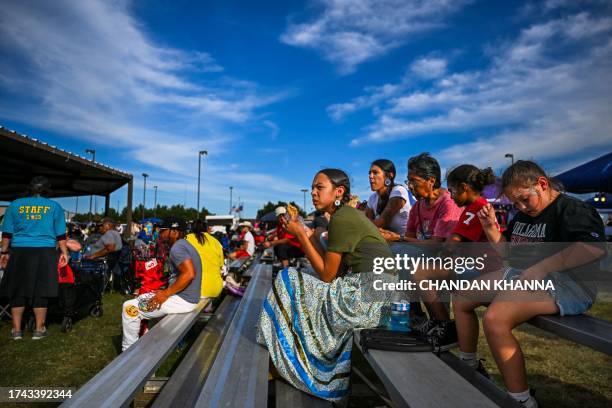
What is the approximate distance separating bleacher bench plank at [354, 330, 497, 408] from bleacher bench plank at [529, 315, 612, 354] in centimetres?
48

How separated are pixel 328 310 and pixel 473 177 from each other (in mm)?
1475

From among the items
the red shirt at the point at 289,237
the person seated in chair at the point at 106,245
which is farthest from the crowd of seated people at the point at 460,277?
the person seated in chair at the point at 106,245

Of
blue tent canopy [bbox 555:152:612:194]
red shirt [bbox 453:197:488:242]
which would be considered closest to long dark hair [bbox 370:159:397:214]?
red shirt [bbox 453:197:488:242]

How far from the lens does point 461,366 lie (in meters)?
2.12

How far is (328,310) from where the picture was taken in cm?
227

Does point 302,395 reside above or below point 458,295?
below

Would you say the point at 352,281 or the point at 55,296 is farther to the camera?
the point at 55,296

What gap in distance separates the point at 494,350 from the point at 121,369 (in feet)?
6.72

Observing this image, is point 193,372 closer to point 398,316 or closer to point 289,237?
point 398,316

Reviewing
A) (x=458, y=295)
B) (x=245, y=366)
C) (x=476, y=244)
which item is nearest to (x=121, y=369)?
(x=245, y=366)

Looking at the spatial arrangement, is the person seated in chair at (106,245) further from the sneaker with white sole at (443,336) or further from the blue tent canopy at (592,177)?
the blue tent canopy at (592,177)

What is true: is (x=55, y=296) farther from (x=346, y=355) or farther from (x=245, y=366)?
(x=346, y=355)

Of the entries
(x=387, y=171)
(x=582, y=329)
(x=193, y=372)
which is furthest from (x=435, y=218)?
(x=193, y=372)

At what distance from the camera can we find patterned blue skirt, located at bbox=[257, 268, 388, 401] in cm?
223
